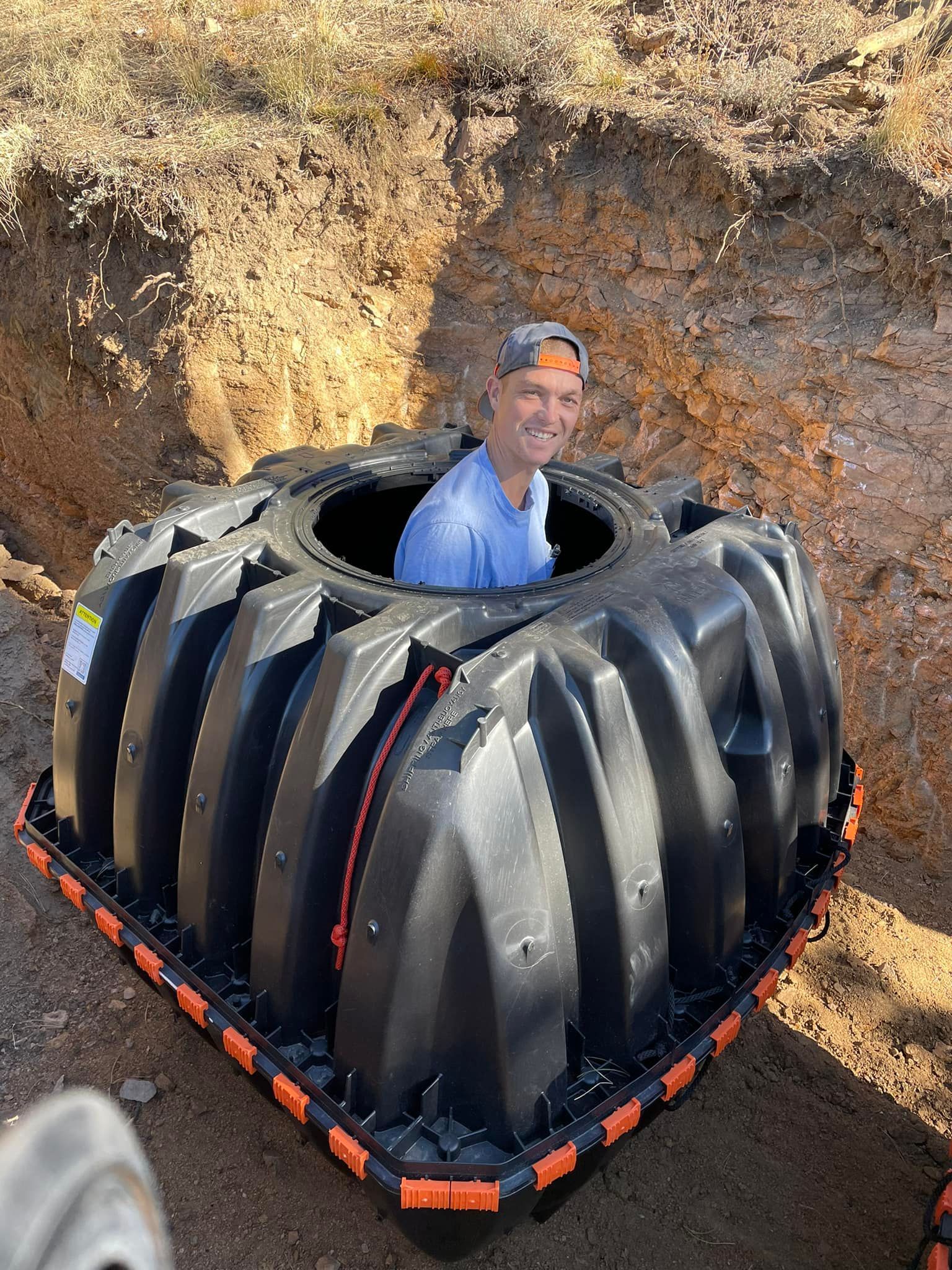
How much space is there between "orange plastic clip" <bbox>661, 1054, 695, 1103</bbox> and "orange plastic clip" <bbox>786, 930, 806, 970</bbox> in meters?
0.51

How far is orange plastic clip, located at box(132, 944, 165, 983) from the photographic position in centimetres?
246

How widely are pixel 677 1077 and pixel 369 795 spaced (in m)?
0.96

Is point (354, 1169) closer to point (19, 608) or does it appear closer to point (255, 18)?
point (19, 608)

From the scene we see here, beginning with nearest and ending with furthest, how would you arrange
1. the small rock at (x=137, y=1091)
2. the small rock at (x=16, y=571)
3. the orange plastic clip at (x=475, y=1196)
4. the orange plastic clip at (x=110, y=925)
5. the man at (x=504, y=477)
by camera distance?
1. the orange plastic clip at (x=475, y=1196)
2. the orange plastic clip at (x=110, y=925)
3. the man at (x=504, y=477)
4. the small rock at (x=137, y=1091)
5. the small rock at (x=16, y=571)

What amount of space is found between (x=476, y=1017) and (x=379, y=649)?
2.67ft

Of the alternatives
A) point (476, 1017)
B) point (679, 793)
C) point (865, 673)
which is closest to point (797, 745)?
point (679, 793)

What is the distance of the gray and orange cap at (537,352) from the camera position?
9.20 feet

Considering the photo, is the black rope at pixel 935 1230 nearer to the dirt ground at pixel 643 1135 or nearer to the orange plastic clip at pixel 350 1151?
the dirt ground at pixel 643 1135

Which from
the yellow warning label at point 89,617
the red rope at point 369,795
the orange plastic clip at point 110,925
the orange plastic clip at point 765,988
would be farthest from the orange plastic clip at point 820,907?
the yellow warning label at point 89,617

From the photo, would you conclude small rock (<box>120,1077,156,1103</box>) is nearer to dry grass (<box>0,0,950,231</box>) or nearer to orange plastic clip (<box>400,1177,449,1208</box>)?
orange plastic clip (<box>400,1177,449,1208</box>)

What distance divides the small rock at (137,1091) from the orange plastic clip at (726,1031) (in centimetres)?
174

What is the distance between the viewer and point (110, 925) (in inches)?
103

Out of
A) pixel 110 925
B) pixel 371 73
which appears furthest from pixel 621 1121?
pixel 371 73

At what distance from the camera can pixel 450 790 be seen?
1922 millimetres
